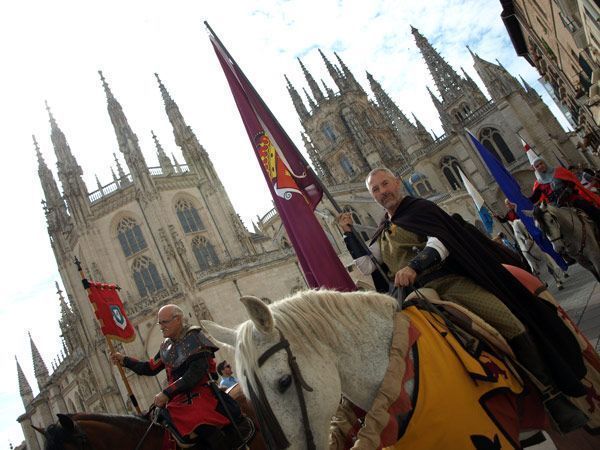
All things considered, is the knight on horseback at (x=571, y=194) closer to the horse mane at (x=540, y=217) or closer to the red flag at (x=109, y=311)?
the horse mane at (x=540, y=217)

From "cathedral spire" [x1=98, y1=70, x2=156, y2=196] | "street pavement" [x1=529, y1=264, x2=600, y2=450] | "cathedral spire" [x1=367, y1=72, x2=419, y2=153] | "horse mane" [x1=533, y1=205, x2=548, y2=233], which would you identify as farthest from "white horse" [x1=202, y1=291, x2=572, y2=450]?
"cathedral spire" [x1=367, y1=72, x2=419, y2=153]

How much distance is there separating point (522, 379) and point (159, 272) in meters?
28.9

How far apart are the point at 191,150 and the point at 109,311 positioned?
2687cm

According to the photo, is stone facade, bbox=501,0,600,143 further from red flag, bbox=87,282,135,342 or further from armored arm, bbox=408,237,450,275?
red flag, bbox=87,282,135,342

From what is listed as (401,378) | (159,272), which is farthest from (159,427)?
(159,272)

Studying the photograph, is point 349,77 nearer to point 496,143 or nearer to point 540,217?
point 496,143

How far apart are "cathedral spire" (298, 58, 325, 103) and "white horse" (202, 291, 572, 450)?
169ft

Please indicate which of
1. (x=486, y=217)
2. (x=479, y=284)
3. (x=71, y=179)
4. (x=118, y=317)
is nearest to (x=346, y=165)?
(x=71, y=179)

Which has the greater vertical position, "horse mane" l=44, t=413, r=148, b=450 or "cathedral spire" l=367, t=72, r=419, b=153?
"cathedral spire" l=367, t=72, r=419, b=153

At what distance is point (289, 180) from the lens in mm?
5434

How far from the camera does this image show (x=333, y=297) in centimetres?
239

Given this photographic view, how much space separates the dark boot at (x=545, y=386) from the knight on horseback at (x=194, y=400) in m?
2.98

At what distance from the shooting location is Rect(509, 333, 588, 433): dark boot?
2555mm

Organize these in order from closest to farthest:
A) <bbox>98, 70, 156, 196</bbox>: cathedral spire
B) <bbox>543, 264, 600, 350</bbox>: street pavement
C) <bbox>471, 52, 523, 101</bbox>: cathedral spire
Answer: <bbox>543, 264, 600, 350</bbox>: street pavement → <bbox>98, 70, 156, 196</bbox>: cathedral spire → <bbox>471, 52, 523, 101</bbox>: cathedral spire
